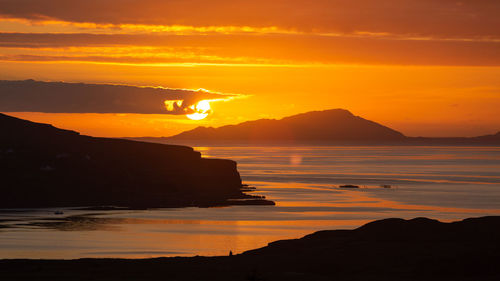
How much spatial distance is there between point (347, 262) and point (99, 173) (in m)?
94.9

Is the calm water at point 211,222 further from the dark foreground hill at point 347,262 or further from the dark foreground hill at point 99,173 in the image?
the dark foreground hill at point 347,262

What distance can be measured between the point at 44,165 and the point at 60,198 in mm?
10842

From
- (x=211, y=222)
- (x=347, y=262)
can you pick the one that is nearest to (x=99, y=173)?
(x=211, y=222)

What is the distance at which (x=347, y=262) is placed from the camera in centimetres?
6334

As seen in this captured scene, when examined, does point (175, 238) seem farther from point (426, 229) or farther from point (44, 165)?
point (44, 165)

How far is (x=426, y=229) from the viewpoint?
7231 cm

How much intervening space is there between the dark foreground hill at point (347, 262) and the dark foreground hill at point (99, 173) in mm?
70735

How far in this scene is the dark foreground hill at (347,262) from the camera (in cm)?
5875

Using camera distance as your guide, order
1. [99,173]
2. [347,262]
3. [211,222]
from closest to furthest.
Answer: [347,262]
[211,222]
[99,173]

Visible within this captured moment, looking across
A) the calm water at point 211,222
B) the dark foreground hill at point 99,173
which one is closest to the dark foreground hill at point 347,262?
the calm water at point 211,222

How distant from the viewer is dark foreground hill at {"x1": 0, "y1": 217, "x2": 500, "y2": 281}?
58.8 metres

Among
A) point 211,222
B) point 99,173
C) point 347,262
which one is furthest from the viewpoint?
point 99,173

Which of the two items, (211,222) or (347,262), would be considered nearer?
(347,262)

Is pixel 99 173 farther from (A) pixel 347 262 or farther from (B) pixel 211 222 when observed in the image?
(A) pixel 347 262
